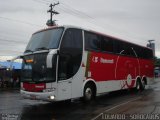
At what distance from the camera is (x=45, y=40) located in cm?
1441

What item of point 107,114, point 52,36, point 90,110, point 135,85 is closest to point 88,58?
point 52,36

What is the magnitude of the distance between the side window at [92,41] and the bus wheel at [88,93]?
2.06m

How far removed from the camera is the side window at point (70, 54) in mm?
13773

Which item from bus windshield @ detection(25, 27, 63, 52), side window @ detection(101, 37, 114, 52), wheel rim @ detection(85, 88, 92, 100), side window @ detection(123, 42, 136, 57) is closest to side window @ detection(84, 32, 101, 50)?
side window @ detection(101, 37, 114, 52)

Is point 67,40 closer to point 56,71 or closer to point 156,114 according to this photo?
point 56,71

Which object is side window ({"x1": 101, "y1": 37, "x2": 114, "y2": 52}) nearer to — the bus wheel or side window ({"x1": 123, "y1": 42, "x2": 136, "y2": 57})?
side window ({"x1": 123, "y1": 42, "x2": 136, "y2": 57})

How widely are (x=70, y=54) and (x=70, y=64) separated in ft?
1.56

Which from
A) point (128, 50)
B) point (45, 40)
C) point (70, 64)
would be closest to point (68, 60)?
point (70, 64)

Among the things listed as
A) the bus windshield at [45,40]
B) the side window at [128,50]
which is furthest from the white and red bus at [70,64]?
the side window at [128,50]

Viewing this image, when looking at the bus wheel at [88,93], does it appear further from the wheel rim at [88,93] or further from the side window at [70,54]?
the side window at [70,54]

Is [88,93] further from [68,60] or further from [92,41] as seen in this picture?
[92,41]

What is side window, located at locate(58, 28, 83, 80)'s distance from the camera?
13.8 metres

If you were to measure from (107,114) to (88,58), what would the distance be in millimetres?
4673

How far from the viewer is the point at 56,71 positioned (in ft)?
43.8
